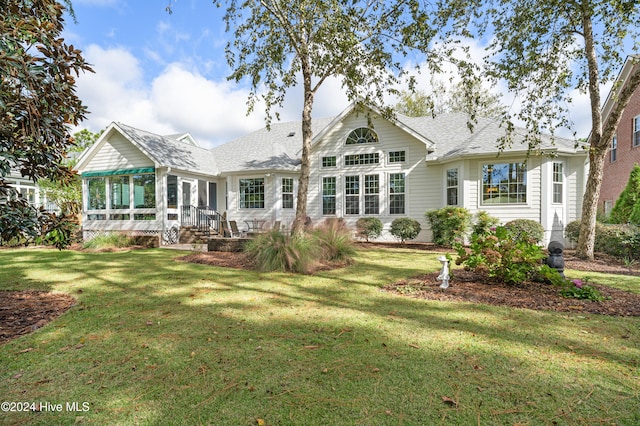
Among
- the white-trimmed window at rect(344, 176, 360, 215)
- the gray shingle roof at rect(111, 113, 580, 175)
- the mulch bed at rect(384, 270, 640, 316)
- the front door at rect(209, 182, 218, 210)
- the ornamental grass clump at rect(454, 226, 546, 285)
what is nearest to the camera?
the mulch bed at rect(384, 270, 640, 316)

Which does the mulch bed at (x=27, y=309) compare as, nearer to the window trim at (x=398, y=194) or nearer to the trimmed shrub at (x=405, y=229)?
the trimmed shrub at (x=405, y=229)

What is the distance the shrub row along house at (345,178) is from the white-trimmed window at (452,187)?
0.04 m

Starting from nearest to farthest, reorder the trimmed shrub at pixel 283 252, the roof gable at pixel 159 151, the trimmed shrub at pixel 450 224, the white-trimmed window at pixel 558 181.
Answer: the trimmed shrub at pixel 283 252
the trimmed shrub at pixel 450 224
the white-trimmed window at pixel 558 181
the roof gable at pixel 159 151

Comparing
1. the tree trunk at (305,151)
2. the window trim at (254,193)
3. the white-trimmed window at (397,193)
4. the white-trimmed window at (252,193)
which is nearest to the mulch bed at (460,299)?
the tree trunk at (305,151)

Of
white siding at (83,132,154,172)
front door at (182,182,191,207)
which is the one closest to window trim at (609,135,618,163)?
front door at (182,182,191,207)

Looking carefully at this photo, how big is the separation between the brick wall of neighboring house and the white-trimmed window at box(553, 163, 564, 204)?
22.2 feet

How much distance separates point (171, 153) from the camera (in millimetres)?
15359

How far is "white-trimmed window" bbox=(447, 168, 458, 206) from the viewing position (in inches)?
534

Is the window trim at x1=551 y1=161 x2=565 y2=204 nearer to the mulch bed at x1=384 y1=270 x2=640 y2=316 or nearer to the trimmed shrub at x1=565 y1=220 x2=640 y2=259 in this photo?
the trimmed shrub at x1=565 y1=220 x2=640 y2=259

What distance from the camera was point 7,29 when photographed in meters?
3.26

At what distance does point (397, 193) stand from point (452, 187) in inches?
94.0

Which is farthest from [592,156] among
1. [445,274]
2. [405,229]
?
[445,274]

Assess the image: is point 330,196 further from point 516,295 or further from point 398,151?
point 516,295

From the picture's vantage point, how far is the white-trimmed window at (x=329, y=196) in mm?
15945
